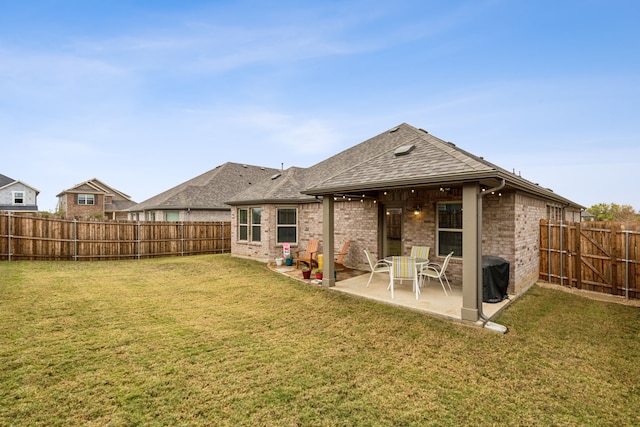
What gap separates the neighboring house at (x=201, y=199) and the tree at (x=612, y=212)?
122 ft

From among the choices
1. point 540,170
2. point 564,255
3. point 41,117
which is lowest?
point 564,255

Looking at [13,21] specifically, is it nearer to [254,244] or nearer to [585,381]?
[254,244]

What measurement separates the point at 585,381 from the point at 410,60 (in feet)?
45.7

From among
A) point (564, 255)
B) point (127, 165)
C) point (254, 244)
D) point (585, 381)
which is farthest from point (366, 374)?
point (127, 165)

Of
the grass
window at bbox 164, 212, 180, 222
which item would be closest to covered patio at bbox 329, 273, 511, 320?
the grass

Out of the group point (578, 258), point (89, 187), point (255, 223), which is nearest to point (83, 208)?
point (89, 187)

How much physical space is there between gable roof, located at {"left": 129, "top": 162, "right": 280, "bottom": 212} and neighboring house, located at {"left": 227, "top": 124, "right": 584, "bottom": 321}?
14.5 ft

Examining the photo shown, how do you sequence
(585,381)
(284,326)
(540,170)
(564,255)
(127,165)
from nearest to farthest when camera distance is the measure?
(585,381) < (284,326) < (564,255) < (540,170) < (127,165)

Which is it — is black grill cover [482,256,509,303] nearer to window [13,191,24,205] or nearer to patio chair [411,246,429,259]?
patio chair [411,246,429,259]

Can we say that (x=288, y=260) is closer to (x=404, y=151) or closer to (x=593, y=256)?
(x=404, y=151)

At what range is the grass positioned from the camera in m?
2.79

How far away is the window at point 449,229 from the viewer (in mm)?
7887

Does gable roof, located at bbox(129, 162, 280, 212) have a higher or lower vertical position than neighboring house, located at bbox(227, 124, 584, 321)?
higher

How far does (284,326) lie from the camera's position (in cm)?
513
